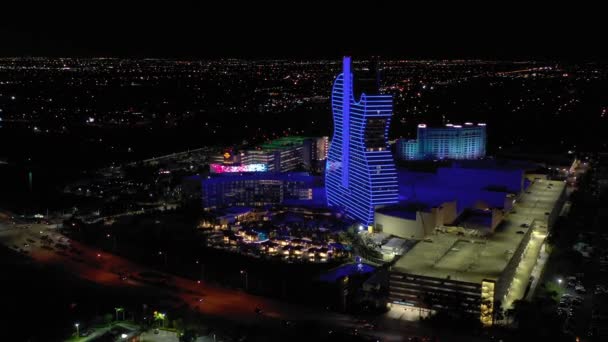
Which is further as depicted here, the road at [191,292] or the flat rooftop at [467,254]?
the flat rooftop at [467,254]

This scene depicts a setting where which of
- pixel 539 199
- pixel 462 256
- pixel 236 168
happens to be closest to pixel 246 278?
pixel 462 256

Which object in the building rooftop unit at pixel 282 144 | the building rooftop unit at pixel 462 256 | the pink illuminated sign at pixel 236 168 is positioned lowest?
the building rooftop unit at pixel 462 256

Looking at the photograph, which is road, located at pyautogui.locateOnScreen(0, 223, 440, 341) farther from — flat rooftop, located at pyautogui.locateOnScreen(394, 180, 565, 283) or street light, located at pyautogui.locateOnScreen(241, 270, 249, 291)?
flat rooftop, located at pyautogui.locateOnScreen(394, 180, 565, 283)

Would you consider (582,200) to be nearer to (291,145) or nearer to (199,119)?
(291,145)

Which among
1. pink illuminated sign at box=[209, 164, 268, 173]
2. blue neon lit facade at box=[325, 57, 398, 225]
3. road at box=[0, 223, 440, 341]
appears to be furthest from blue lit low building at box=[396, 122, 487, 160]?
road at box=[0, 223, 440, 341]

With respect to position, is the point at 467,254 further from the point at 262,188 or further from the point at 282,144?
the point at 282,144

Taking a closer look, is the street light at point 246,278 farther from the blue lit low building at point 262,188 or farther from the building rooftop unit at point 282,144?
the building rooftop unit at point 282,144

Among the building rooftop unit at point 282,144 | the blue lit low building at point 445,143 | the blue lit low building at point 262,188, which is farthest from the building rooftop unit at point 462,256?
the blue lit low building at point 445,143
